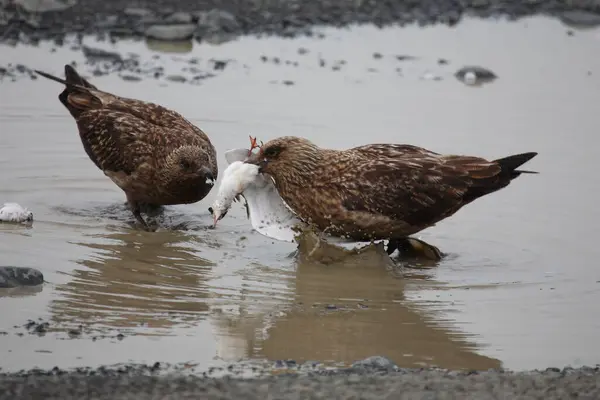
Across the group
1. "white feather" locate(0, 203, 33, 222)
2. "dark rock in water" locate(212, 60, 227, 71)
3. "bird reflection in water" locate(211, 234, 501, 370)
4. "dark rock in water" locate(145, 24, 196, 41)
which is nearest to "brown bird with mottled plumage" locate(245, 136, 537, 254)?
"bird reflection in water" locate(211, 234, 501, 370)

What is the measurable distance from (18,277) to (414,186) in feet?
9.52

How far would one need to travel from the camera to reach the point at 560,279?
8.28 meters

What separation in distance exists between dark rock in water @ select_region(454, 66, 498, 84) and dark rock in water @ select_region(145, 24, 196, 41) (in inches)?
139

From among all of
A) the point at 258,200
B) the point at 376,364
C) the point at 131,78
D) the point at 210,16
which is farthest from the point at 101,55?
the point at 376,364

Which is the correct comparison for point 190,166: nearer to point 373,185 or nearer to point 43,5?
point 373,185

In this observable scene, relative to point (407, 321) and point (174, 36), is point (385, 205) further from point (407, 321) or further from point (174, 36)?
point (174, 36)

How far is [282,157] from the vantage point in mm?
8734

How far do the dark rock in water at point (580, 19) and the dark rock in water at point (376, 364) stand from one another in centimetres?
1309

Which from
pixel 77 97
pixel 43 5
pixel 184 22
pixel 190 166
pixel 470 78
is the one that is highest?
pixel 43 5

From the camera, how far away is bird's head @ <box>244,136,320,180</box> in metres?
8.70

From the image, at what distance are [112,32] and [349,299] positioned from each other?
8738 mm

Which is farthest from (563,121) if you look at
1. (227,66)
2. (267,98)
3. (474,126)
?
(227,66)

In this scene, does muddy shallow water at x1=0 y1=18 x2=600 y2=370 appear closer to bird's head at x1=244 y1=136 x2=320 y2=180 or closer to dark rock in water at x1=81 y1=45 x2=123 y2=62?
dark rock in water at x1=81 y1=45 x2=123 y2=62

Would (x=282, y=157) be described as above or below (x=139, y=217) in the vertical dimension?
above
